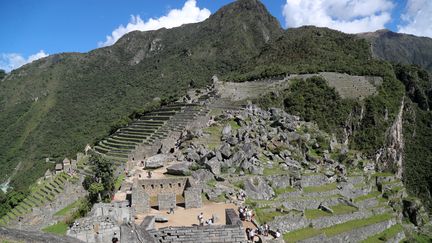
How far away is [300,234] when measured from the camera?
17.0 m

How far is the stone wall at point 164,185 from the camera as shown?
16719mm

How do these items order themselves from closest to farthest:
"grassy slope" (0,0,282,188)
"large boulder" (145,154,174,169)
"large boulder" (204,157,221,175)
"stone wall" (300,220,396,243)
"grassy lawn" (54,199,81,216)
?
"stone wall" (300,220,396,243) → "large boulder" (204,157,221,175) → "large boulder" (145,154,174,169) → "grassy lawn" (54,199,81,216) → "grassy slope" (0,0,282,188)

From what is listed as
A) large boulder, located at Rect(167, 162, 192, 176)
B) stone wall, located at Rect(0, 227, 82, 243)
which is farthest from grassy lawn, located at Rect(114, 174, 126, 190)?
stone wall, located at Rect(0, 227, 82, 243)

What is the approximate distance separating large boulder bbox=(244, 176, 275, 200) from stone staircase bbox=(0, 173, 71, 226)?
1432 cm

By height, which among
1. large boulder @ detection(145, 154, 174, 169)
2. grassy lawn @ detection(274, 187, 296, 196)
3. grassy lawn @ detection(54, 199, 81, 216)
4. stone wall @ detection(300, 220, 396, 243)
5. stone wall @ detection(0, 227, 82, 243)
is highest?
large boulder @ detection(145, 154, 174, 169)

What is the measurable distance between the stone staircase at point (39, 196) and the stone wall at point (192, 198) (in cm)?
1450

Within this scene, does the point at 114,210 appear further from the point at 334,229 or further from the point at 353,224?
the point at 353,224

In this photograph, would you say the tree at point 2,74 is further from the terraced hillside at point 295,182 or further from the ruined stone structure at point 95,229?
the ruined stone structure at point 95,229

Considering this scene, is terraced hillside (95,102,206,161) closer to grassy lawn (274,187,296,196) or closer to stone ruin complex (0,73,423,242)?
stone ruin complex (0,73,423,242)

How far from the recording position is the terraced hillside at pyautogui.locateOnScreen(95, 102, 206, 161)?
106 ft

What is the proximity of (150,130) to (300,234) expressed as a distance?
2240 centimetres

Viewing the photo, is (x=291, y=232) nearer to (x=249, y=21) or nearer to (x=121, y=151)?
(x=121, y=151)

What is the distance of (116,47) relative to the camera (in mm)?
148500

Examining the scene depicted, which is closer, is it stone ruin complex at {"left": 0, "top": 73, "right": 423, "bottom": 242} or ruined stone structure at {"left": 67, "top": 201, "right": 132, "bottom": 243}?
ruined stone structure at {"left": 67, "top": 201, "right": 132, "bottom": 243}
